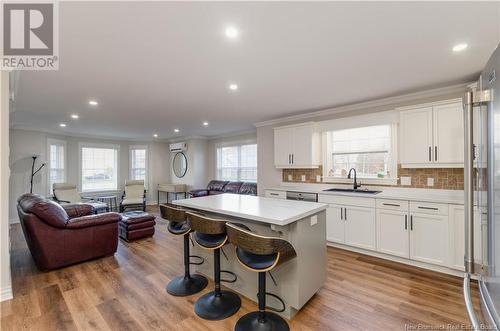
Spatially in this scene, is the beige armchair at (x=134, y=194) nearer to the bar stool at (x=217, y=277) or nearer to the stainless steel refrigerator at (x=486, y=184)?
the bar stool at (x=217, y=277)

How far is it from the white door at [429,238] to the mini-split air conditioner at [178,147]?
6.69 meters

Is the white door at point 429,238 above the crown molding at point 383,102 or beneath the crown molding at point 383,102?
beneath

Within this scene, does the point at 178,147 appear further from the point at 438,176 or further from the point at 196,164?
the point at 438,176

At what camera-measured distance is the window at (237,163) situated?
6781 mm

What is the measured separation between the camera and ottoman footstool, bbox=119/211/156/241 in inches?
168

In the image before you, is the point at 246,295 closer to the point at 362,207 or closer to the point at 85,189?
the point at 362,207

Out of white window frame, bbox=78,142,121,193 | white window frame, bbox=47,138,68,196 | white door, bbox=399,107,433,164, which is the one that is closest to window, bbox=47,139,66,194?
white window frame, bbox=47,138,68,196

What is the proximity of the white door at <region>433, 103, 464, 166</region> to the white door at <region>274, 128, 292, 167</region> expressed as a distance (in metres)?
2.38

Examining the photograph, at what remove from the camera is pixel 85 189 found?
23.7ft

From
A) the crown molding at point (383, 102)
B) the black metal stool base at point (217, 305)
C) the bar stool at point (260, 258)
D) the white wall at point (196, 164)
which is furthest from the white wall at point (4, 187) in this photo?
the white wall at point (196, 164)

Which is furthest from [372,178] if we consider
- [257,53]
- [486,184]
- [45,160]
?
[45,160]

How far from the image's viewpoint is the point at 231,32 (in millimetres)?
1854

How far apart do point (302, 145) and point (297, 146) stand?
0.11 m

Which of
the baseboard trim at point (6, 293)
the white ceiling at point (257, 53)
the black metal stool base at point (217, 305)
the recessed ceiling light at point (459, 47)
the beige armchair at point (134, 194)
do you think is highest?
the recessed ceiling light at point (459, 47)
